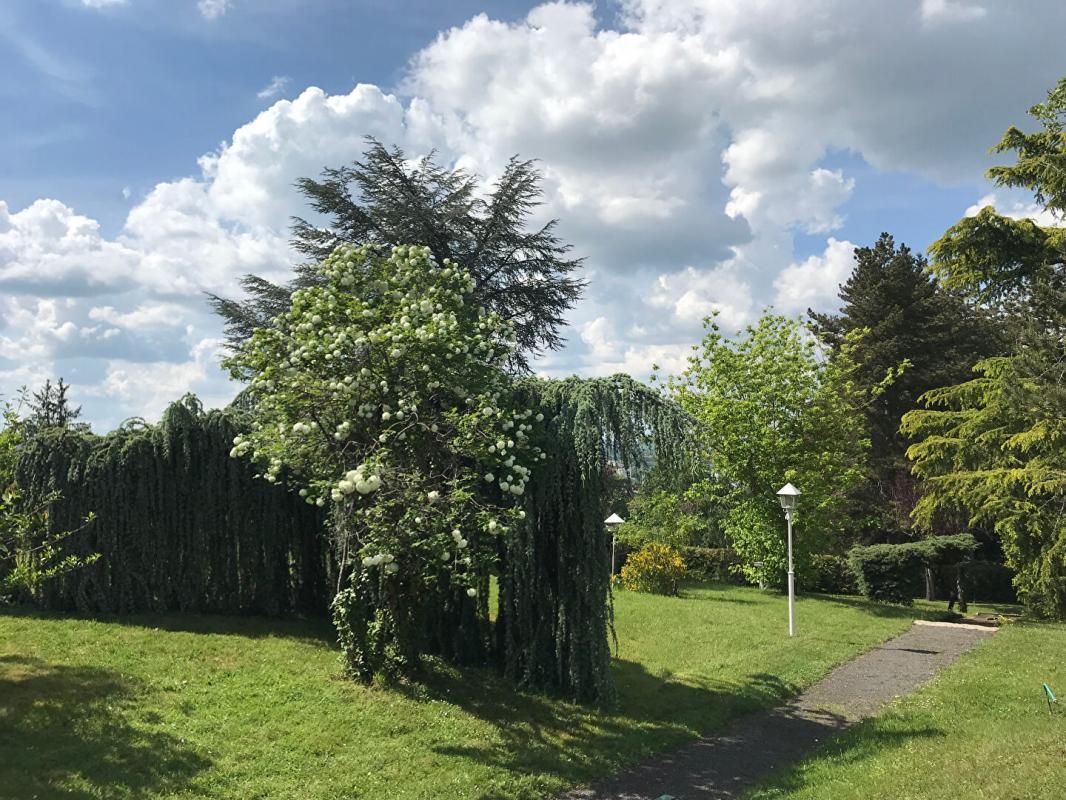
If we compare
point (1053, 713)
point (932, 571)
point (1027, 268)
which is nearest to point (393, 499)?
point (1053, 713)

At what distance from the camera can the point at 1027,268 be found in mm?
17281

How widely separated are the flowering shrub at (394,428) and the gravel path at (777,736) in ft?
8.15

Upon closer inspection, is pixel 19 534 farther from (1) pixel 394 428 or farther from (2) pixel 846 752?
(2) pixel 846 752

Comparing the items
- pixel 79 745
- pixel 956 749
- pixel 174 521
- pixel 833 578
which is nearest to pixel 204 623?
pixel 174 521

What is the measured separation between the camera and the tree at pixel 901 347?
2952cm

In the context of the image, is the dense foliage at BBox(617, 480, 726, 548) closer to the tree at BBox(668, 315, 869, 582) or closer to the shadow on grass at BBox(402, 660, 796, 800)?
the tree at BBox(668, 315, 869, 582)

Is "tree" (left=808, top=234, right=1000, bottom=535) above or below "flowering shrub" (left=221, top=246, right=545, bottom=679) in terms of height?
above

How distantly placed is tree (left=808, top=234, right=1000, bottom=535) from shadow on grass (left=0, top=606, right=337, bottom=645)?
24278mm

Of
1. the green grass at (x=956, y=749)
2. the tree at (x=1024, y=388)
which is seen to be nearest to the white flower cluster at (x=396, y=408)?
the green grass at (x=956, y=749)

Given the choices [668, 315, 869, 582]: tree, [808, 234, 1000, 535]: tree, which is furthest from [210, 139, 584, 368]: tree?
[808, 234, 1000, 535]: tree

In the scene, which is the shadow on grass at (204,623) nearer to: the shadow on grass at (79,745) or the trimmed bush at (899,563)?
the shadow on grass at (79,745)

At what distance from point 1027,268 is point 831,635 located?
393 inches

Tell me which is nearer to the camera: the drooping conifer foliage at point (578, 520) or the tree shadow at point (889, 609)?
the drooping conifer foliage at point (578, 520)

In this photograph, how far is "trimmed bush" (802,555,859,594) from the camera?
76.9ft
